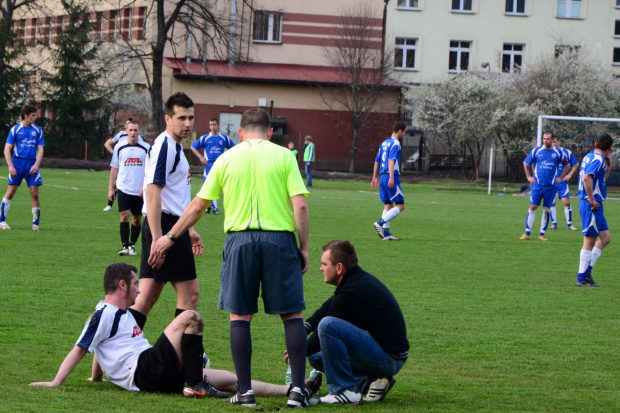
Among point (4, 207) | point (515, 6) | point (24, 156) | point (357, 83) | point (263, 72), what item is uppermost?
point (515, 6)

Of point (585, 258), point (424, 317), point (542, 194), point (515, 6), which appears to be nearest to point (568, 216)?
point (542, 194)

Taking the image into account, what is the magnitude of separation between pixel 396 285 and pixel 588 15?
2107 inches

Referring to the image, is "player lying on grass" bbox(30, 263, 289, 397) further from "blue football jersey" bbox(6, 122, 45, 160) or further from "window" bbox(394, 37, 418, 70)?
"window" bbox(394, 37, 418, 70)

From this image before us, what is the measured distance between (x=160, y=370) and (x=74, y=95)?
47719mm

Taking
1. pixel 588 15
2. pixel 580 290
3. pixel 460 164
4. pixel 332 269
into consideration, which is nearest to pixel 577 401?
pixel 332 269

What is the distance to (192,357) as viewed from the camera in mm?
5977

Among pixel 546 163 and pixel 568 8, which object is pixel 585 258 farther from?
pixel 568 8

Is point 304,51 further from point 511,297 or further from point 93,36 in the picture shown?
point 511,297

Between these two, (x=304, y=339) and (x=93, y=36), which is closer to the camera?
(x=304, y=339)

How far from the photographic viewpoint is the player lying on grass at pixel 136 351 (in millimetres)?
5973

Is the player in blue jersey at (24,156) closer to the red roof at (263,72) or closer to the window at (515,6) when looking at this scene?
the red roof at (263,72)

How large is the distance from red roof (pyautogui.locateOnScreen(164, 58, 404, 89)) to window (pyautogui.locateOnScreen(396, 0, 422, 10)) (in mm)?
5488

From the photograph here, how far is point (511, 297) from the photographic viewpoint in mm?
11312

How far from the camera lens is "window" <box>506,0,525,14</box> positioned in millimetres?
60000
